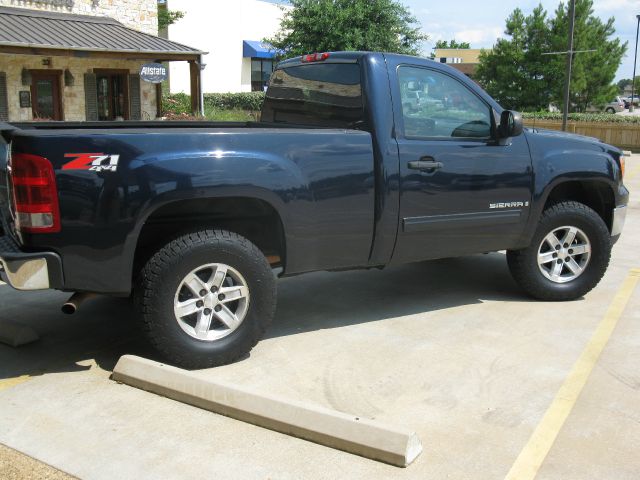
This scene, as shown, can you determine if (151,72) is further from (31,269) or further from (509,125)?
(31,269)

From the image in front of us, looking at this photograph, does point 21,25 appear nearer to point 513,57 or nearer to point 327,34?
point 327,34

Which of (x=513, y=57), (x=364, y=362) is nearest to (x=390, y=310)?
(x=364, y=362)

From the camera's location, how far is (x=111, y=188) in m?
4.14

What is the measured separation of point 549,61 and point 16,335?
3143cm

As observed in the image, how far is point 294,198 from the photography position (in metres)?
4.68

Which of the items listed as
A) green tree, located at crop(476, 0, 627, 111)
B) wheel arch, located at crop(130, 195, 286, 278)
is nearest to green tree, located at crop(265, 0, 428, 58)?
green tree, located at crop(476, 0, 627, 111)

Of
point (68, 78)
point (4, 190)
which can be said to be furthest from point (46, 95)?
point (4, 190)

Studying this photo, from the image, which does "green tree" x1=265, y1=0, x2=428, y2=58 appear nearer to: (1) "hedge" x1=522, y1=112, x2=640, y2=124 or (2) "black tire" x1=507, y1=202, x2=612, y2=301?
(1) "hedge" x1=522, y1=112, x2=640, y2=124

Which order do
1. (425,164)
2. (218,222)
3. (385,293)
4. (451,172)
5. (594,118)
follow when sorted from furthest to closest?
(594,118) < (385,293) < (451,172) < (425,164) < (218,222)

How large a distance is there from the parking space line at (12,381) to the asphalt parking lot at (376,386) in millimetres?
19

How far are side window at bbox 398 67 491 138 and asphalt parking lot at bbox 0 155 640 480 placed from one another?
1460 millimetres

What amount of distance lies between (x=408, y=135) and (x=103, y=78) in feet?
63.1

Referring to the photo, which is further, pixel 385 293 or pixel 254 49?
pixel 254 49

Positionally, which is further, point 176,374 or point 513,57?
point 513,57
